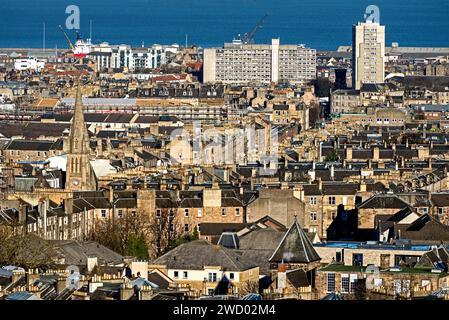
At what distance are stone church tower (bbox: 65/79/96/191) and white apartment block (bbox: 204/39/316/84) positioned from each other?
10130 cm

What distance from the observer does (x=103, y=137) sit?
7725 centimetres

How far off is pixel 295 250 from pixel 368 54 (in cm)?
10642

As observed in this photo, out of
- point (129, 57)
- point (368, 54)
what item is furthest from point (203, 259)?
point (129, 57)

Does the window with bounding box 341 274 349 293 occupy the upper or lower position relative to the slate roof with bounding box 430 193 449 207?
lower

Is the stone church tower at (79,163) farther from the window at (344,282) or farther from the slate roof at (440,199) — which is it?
the window at (344,282)

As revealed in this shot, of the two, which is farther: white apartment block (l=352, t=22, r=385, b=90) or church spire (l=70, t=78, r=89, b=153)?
white apartment block (l=352, t=22, r=385, b=90)

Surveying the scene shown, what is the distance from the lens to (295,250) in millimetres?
34406

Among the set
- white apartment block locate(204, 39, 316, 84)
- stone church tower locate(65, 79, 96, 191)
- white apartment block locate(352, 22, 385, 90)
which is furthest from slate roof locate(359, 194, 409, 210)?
white apartment block locate(204, 39, 316, 84)

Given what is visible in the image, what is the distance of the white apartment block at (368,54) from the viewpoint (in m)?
137

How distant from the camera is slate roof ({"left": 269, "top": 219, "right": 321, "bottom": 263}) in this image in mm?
33906

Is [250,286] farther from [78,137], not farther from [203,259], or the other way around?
[78,137]

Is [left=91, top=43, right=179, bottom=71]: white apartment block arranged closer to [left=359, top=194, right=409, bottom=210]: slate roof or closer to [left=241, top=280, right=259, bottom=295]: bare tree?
[left=359, top=194, right=409, bottom=210]: slate roof
